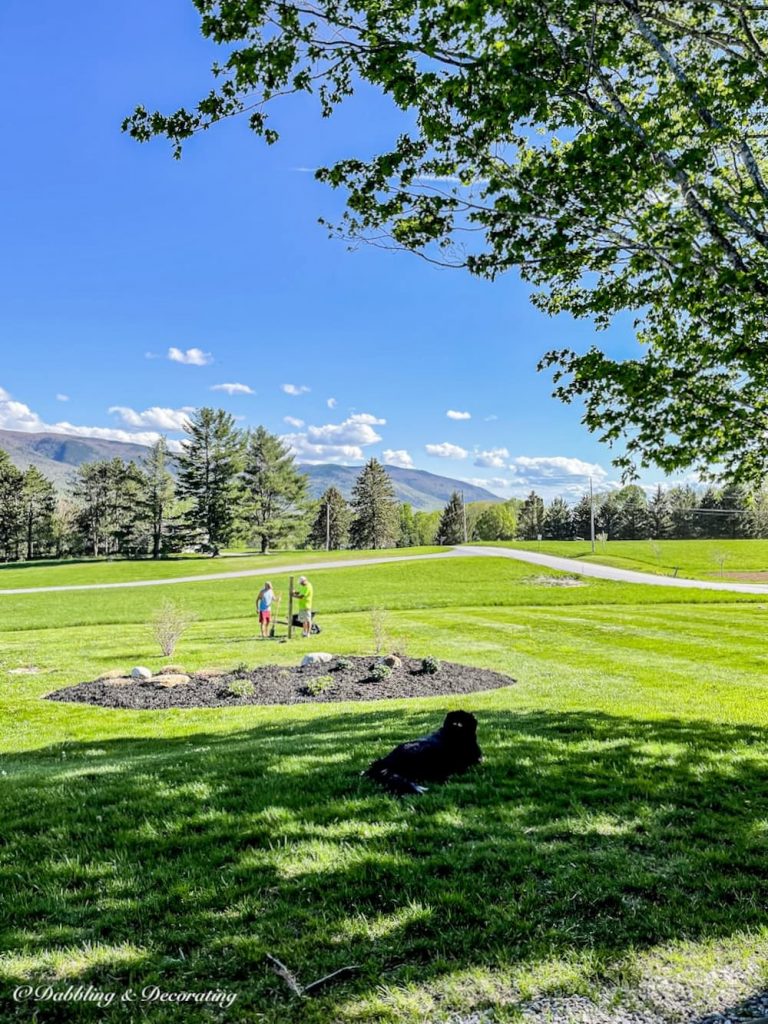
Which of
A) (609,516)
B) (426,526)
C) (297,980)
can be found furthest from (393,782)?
(426,526)

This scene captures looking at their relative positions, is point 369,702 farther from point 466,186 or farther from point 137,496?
point 137,496

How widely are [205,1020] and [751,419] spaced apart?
717 cm

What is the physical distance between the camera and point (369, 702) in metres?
9.95

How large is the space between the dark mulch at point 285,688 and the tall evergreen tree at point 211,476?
4917cm

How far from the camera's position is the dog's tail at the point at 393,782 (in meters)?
5.03

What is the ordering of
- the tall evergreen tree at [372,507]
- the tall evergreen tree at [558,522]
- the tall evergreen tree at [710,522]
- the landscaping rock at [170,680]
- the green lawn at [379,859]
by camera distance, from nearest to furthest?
the green lawn at [379,859] < the landscaping rock at [170,680] < the tall evergreen tree at [372,507] < the tall evergreen tree at [710,522] < the tall evergreen tree at [558,522]

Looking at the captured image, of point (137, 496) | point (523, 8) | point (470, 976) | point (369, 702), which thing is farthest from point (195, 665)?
point (137, 496)

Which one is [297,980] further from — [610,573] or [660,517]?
[660,517]

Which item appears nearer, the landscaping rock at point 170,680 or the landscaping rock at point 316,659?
the landscaping rock at point 170,680

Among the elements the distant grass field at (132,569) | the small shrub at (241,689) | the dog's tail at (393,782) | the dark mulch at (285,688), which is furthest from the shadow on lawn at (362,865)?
the distant grass field at (132,569)

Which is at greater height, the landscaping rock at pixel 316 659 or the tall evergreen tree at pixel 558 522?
the tall evergreen tree at pixel 558 522

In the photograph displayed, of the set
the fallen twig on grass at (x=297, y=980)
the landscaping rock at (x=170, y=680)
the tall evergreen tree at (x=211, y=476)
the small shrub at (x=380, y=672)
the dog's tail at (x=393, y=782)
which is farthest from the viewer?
the tall evergreen tree at (x=211, y=476)

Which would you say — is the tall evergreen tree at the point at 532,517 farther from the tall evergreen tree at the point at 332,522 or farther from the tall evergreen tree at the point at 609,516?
the tall evergreen tree at the point at 332,522

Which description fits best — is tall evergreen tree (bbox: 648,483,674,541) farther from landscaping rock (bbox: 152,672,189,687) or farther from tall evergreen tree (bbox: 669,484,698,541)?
landscaping rock (bbox: 152,672,189,687)
